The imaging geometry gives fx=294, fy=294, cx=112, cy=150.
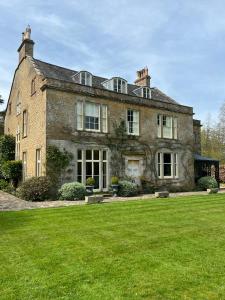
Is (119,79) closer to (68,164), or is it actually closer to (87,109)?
(87,109)

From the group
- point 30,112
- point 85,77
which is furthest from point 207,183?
point 30,112

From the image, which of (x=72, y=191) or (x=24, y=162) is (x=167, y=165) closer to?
(x=72, y=191)

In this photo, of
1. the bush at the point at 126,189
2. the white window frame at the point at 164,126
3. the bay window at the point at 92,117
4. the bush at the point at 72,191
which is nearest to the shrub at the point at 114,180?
the bush at the point at 126,189

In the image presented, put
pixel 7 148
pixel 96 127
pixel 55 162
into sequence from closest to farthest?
pixel 55 162 < pixel 96 127 < pixel 7 148

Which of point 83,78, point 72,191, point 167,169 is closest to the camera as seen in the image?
point 72,191

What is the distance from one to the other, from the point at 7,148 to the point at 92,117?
361 inches

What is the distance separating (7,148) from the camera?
24531 millimetres

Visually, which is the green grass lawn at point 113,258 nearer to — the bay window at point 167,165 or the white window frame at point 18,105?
the bay window at point 167,165

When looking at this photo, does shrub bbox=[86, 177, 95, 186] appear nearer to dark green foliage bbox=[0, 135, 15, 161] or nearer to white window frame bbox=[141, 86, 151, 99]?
dark green foliage bbox=[0, 135, 15, 161]

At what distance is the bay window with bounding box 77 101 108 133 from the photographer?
62.3 ft

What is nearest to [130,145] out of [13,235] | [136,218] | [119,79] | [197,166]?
[119,79]

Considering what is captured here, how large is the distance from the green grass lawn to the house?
919cm

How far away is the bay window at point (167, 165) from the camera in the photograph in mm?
22734

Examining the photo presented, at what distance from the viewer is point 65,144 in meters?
18.0
